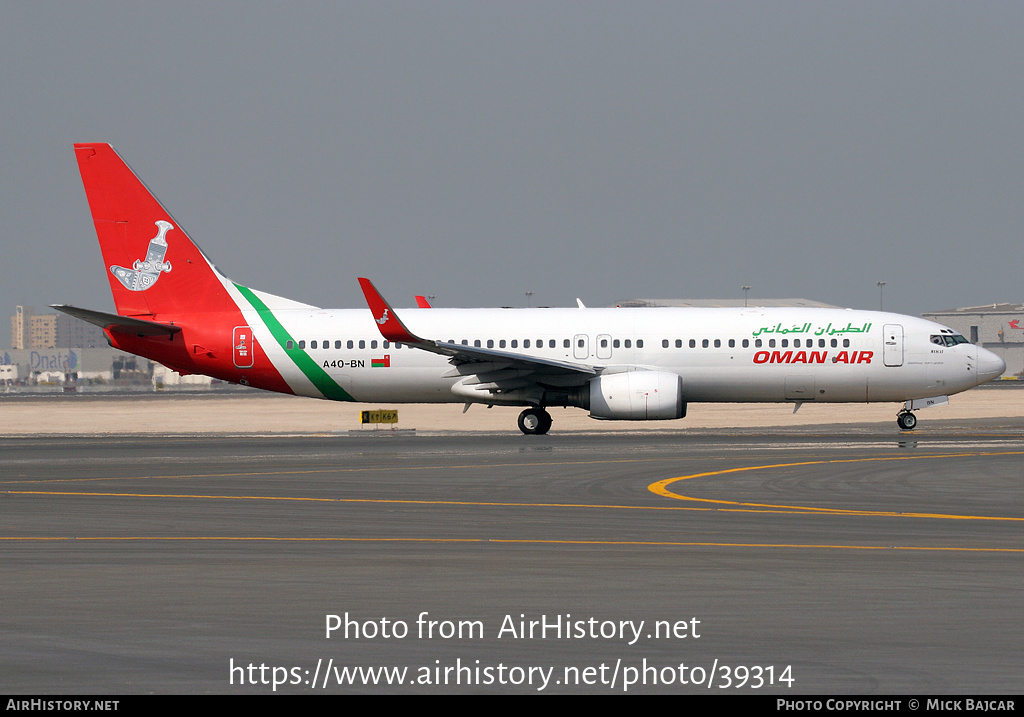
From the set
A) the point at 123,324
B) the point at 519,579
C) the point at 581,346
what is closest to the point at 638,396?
the point at 581,346

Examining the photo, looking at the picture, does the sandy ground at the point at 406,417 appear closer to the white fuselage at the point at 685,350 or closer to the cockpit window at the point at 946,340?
the white fuselage at the point at 685,350

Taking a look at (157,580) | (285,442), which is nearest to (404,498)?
(157,580)

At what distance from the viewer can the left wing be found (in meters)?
35.2

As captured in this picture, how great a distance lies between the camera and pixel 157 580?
1170 centimetres

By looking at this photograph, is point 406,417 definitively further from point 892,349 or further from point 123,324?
point 892,349

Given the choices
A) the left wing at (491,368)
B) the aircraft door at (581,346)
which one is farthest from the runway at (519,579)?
the aircraft door at (581,346)

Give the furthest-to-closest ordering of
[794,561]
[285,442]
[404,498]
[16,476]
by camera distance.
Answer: [285,442] → [16,476] → [404,498] → [794,561]

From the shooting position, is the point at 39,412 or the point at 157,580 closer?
the point at 157,580

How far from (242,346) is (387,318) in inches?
232

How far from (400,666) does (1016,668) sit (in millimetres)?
4259

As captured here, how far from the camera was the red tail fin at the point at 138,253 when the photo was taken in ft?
129

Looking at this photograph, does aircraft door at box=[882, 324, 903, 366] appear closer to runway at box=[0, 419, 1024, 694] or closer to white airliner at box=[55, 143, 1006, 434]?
white airliner at box=[55, 143, 1006, 434]

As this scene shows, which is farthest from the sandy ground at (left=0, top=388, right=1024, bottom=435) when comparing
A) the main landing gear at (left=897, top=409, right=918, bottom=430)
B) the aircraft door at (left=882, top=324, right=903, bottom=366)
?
the aircraft door at (left=882, top=324, right=903, bottom=366)
